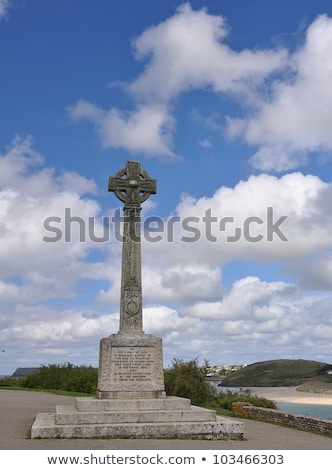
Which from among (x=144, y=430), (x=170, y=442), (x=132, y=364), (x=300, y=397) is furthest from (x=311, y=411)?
(x=170, y=442)

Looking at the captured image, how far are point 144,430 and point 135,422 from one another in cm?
51

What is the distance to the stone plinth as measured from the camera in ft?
40.2

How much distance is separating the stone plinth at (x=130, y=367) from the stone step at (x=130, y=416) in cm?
89

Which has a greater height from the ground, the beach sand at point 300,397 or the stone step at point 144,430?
the stone step at point 144,430

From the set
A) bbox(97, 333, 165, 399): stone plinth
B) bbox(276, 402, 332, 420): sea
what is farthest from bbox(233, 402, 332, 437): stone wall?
bbox(276, 402, 332, 420): sea

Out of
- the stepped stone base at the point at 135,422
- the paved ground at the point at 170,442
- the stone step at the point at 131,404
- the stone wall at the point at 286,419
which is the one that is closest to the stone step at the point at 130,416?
the stepped stone base at the point at 135,422

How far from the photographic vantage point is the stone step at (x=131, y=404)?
11430 mm

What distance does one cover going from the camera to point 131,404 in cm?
1170

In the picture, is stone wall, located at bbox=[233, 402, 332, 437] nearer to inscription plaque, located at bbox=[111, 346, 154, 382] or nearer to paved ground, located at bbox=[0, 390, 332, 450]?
paved ground, located at bbox=[0, 390, 332, 450]

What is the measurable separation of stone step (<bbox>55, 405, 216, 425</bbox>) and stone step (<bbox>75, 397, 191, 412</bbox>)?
0.18 meters

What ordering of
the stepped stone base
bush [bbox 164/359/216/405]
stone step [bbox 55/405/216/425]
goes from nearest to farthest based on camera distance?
the stepped stone base, stone step [bbox 55/405/216/425], bush [bbox 164/359/216/405]

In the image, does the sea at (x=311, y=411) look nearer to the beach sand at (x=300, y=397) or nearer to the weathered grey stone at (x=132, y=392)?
the beach sand at (x=300, y=397)

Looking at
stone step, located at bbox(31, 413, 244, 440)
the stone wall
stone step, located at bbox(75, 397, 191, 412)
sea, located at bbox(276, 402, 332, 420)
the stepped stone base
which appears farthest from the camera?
sea, located at bbox(276, 402, 332, 420)
